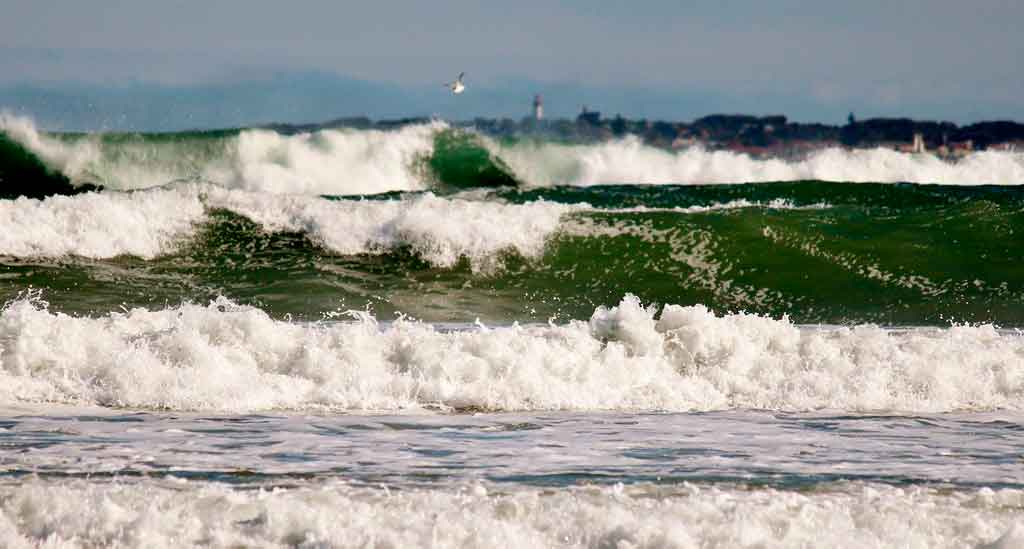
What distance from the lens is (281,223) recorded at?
1819 cm

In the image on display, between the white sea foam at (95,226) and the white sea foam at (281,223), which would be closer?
the white sea foam at (95,226)

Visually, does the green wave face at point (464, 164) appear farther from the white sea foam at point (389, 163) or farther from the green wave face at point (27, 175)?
the green wave face at point (27, 175)

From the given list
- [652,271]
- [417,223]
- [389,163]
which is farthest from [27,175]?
[652,271]

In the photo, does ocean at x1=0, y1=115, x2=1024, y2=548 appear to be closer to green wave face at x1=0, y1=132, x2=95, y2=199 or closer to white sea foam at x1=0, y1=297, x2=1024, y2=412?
white sea foam at x1=0, y1=297, x2=1024, y2=412

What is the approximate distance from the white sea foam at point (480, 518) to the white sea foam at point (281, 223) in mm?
10578

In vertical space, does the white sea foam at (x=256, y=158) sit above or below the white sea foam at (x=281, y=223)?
above

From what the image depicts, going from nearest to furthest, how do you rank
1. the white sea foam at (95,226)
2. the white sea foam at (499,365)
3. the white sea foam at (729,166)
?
the white sea foam at (499,365) < the white sea foam at (95,226) < the white sea foam at (729,166)

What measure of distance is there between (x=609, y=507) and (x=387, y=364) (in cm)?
427

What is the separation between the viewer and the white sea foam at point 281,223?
16.5 m

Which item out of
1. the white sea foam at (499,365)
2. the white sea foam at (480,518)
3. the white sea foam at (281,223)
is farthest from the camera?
the white sea foam at (281,223)

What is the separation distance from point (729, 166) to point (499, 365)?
24317mm

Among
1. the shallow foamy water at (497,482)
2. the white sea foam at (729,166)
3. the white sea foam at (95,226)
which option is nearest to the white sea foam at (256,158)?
the white sea foam at (729,166)

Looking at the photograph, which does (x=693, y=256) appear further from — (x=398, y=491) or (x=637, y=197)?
(x=398, y=491)

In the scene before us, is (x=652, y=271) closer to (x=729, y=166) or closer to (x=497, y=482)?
(x=497, y=482)
